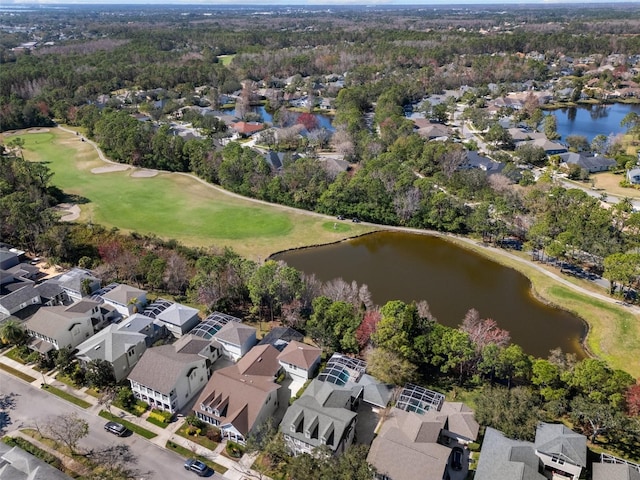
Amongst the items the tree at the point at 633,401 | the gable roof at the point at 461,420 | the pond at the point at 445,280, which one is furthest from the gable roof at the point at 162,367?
the tree at the point at 633,401

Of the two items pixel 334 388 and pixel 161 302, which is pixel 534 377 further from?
pixel 161 302

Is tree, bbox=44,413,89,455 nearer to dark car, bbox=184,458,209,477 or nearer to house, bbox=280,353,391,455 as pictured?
dark car, bbox=184,458,209,477

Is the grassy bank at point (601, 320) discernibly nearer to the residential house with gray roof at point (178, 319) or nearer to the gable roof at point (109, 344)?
the residential house with gray roof at point (178, 319)

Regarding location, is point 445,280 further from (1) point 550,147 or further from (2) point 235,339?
(1) point 550,147

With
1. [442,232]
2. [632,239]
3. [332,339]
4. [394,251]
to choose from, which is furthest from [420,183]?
[332,339]

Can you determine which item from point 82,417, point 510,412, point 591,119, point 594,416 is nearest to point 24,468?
point 82,417

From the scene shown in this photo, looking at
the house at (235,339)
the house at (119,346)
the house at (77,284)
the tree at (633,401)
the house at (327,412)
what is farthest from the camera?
the house at (77,284)

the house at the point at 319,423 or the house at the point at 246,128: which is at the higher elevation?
the house at the point at 246,128
